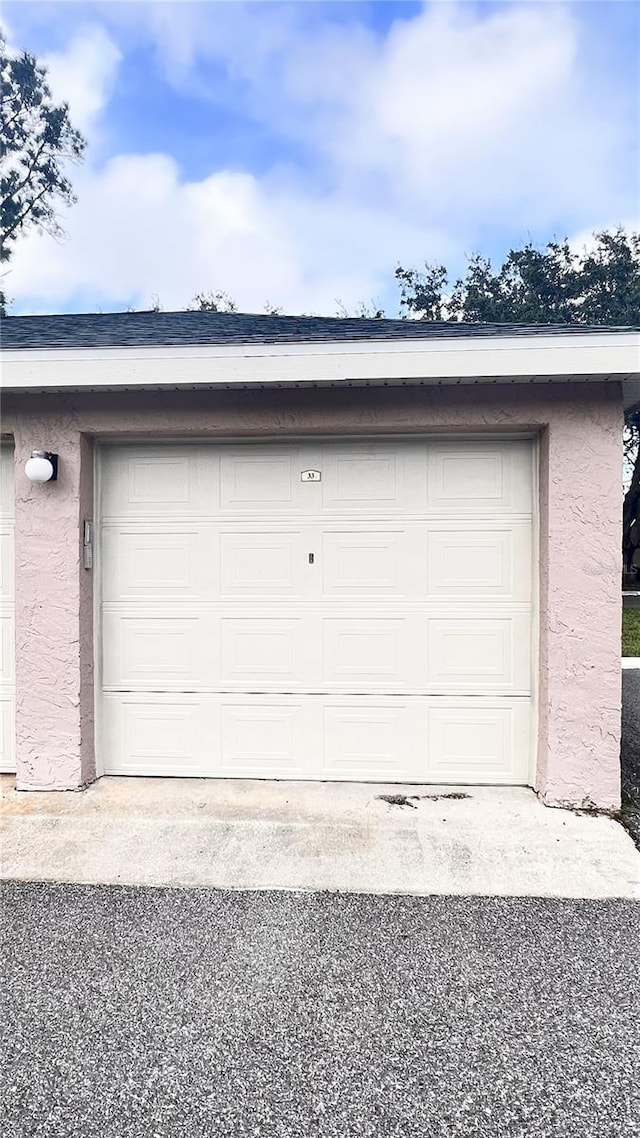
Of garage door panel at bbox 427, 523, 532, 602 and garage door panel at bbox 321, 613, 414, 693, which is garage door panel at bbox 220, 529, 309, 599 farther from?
garage door panel at bbox 427, 523, 532, 602

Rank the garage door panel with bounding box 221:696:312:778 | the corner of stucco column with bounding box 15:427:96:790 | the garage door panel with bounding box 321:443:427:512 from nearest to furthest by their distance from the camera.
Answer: the corner of stucco column with bounding box 15:427:96:790 < the garage door panel with bounding box 321:443:427:512 < the garage door panel with bounding box 221:696:312:778

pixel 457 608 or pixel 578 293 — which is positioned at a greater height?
pixel 578 293

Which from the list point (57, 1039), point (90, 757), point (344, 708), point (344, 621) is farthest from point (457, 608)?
point (57, 1039)

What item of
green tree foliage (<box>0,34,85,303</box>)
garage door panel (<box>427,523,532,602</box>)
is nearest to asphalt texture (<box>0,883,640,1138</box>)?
garage door panel (<box>427,523,532,602</box>)

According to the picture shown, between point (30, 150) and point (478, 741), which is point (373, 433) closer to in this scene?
point (478, 741)

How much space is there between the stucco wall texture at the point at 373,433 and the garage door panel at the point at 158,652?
196 millimetres

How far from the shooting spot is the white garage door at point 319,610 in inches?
166

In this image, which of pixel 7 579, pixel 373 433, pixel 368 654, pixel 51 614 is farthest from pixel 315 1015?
pixel 7 579

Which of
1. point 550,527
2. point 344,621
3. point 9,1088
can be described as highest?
point 550,527

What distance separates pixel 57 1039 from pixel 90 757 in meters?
2.33

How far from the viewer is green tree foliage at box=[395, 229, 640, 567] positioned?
19.9 metres

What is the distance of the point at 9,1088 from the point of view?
1908 mm

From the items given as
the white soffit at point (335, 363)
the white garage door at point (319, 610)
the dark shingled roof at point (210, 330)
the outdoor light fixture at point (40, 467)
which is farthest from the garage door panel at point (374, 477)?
the outdoor light fixture at point (40, 467)

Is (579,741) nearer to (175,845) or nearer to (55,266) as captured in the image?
(175,845)
